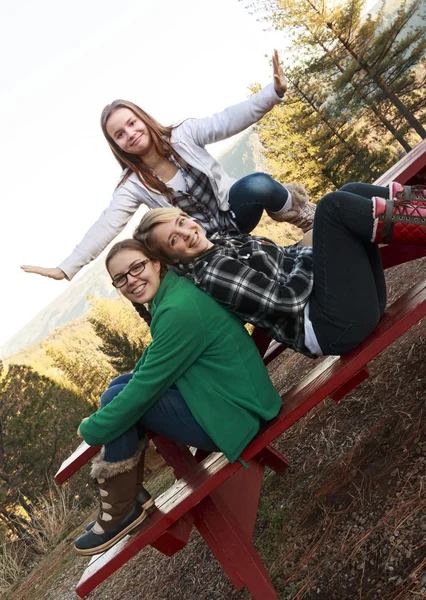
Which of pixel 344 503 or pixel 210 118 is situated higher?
pixel 210 118

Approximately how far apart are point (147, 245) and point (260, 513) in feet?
6.64

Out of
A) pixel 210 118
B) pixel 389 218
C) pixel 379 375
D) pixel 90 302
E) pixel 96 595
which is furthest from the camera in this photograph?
pixel 90 302

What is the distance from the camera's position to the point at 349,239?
1.89 meters

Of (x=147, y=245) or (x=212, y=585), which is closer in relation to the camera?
(x=147, y=245)

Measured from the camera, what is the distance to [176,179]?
2.71 meters

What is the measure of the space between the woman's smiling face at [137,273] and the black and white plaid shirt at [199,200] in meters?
0.75

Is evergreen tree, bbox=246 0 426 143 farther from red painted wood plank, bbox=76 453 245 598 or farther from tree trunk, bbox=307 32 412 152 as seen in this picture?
red painted wood plank, bbox=76 453 245 598

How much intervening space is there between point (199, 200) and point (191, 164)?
0.64 feet

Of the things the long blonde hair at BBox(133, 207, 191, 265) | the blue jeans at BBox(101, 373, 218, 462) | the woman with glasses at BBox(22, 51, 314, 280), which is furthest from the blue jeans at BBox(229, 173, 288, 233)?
the blue jeans at BBox(101, 373, 218, 462)

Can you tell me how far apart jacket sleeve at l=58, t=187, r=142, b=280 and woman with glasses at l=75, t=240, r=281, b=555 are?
0.76 m

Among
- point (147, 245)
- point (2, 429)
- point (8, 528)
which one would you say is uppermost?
point (147, 245)

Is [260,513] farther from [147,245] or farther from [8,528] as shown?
[8,528]

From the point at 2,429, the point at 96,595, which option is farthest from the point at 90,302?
the point at 96,595

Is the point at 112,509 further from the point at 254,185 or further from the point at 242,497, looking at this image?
the point at 254,185
